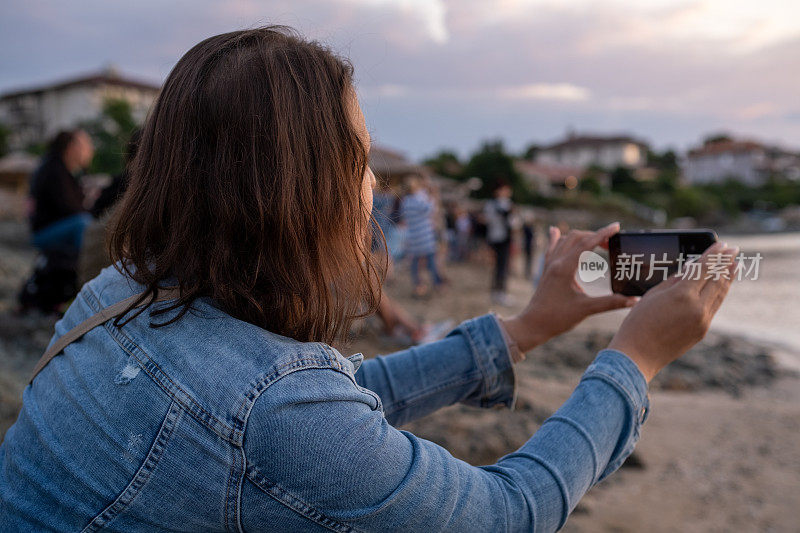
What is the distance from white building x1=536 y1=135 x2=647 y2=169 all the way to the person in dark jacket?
241 feet

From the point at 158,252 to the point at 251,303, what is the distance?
19cm

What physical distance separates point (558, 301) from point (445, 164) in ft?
140

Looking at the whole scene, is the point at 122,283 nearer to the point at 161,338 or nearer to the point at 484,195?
the point at 161,338

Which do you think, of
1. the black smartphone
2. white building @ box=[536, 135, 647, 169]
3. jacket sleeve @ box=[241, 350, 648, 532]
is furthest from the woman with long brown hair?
white building @ box=[536, 135, 647, 169]

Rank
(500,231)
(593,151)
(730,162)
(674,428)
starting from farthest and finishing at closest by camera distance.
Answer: (593,151) → (730,162) → (500,231) → (674,428)

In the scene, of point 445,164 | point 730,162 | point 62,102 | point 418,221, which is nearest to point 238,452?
point 418,221

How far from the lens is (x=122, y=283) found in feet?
3.14

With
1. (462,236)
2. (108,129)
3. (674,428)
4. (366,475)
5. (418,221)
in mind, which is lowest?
(462,236)

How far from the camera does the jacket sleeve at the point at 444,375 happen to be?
1281 mm

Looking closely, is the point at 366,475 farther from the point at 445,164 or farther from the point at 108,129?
the point at 445,164

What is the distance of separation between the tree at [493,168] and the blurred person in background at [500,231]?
2732 cm

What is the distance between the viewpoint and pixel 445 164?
43250 millimetres

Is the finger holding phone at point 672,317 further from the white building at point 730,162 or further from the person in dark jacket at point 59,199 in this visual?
the white building at point 730,162

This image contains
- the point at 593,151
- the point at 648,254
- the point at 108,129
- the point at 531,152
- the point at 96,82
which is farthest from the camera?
the point at 531,152
